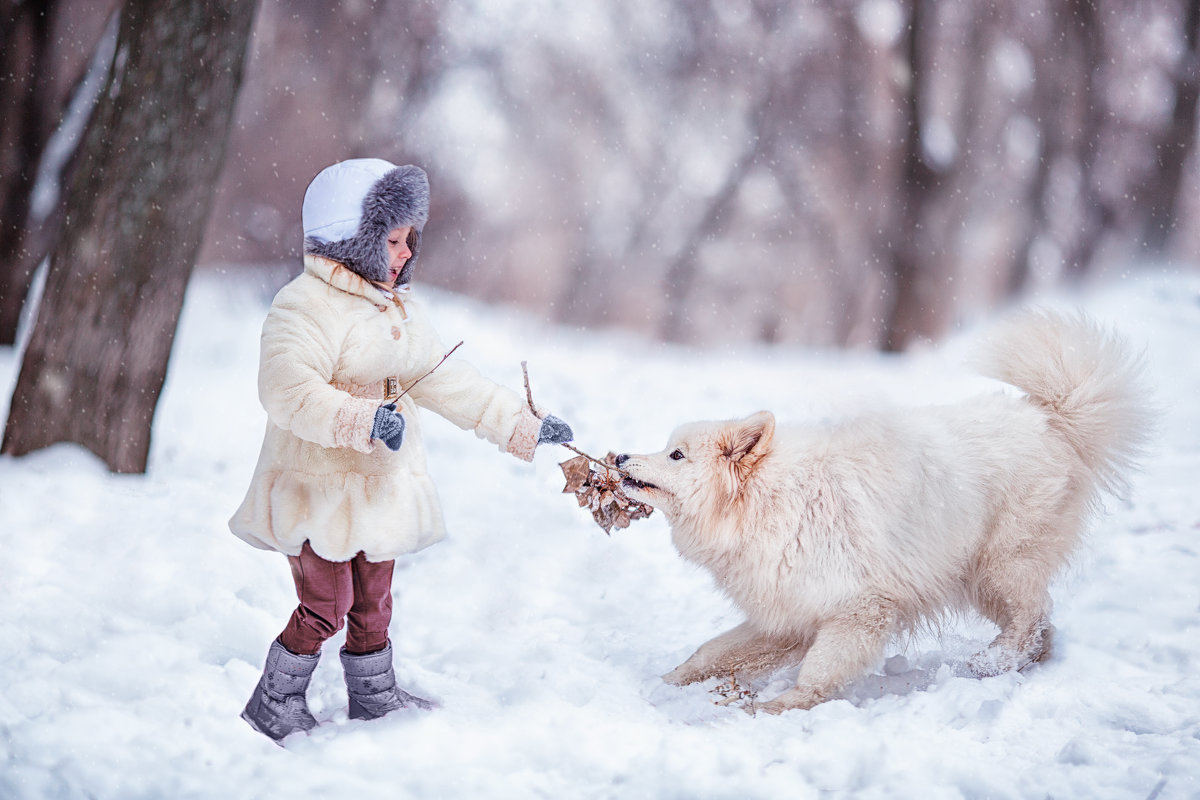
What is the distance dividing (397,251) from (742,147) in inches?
277

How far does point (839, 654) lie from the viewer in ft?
8.10

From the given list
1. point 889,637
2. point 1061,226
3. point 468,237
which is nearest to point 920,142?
point 1061,226

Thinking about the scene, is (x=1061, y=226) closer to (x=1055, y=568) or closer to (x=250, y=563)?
(x=1055, y=568)

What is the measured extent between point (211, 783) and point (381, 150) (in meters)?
5.85

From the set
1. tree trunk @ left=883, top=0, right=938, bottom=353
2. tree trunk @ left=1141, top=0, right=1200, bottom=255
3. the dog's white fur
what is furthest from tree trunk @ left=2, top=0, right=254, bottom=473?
tree trunk @ left=1141, top=0, right=1200, bottom=255

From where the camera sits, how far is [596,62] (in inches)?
324

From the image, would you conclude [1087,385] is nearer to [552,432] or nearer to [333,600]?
[552,432]

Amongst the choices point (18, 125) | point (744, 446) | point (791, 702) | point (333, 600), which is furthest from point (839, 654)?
point (18, 125)

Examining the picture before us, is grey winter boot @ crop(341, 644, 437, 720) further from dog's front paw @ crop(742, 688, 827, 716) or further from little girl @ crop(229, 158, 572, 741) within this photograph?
dog's front paw @ crop(742, 688, 827, 716)

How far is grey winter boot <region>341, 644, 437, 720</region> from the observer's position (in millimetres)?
2230

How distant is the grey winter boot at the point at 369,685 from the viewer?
223 centimetres

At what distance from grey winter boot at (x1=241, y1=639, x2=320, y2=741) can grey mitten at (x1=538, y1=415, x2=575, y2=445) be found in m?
0.84

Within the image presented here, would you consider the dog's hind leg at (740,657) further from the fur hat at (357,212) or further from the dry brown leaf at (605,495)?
the fur hat at (357,212)

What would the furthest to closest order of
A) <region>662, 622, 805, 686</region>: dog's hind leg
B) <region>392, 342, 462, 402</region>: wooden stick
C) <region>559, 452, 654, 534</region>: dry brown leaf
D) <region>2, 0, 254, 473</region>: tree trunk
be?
<region>2, 0, 254, 473</region>: tree trunk → <region>662, 622, 805, 686</region>: dog's hind leg → <region>559, 452, 654, 534</region>: dry brown leaf → <region>392, 342, 462, 402</region>: wooden stick
